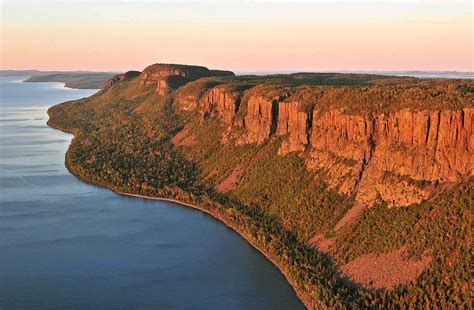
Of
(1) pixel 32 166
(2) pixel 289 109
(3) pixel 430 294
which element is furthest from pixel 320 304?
(1) pixel 32 166

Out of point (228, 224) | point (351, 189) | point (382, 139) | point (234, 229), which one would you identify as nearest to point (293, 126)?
point (228, 224)

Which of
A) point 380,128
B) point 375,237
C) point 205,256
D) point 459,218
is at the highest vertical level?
point 380,128

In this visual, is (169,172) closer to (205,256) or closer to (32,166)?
(32,166)

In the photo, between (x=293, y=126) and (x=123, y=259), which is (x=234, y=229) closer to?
(x=123, y=259)

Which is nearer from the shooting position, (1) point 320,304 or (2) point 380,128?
(1) point 320,304

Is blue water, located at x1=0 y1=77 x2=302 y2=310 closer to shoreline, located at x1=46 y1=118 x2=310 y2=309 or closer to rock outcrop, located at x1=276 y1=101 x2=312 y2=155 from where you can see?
shoreline, located at x1=46 y1=118 x2=310 y2=309

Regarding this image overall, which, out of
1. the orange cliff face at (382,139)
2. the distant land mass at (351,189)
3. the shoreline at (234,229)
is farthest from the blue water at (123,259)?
the orange cliff face at (382,139)

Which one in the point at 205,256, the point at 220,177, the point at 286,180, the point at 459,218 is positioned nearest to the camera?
the point at 459,218
